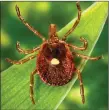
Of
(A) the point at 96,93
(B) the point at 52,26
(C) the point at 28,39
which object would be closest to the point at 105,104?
(A) the point at 96,93

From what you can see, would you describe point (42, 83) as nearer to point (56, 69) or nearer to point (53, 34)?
point (56, 69)

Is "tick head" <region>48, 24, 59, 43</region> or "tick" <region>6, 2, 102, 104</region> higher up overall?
"tick head" <region>48, 24, 59, 43</region>

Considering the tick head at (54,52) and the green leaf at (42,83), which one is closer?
the green leaf at (42,83)

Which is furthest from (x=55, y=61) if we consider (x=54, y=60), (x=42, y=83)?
(x=42, y=83)

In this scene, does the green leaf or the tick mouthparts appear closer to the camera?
the green leaf

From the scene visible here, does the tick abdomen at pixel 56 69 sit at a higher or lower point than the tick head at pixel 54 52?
lower

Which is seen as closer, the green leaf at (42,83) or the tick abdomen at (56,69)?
the green leaf at (42,83)

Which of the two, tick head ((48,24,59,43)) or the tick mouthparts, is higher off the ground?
tick head ((48,24,59,43))

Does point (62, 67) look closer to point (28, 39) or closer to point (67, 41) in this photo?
point (67, 41)
